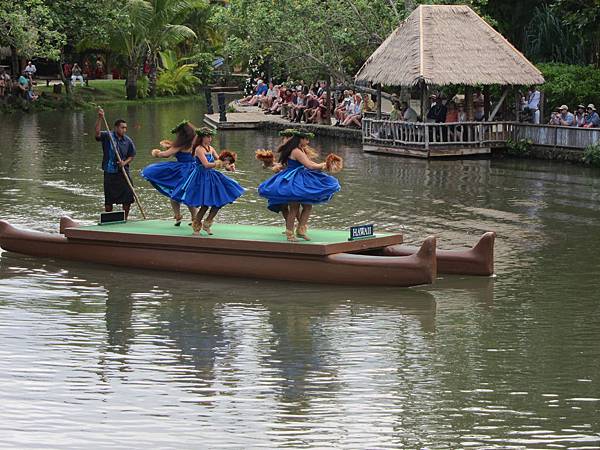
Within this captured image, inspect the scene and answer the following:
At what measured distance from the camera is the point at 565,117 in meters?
25.7

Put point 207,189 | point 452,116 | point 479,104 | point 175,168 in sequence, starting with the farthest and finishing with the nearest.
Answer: point 479,104 < point 452,116 < point 175,168 < point 207,189

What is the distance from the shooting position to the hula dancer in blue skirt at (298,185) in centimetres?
1279

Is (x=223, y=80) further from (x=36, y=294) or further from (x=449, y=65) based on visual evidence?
(x=36, y=294)

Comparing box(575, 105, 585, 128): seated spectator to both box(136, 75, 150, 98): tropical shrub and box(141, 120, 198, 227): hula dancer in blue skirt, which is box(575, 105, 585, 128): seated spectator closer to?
box(141, 120, 198, 227): hula dancer in blue skirt

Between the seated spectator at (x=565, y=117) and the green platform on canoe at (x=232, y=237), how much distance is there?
1306cm

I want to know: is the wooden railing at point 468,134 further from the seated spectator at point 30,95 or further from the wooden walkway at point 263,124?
the seated spectator at point 30,95

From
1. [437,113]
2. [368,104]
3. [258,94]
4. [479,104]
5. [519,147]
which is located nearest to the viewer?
[519,147]

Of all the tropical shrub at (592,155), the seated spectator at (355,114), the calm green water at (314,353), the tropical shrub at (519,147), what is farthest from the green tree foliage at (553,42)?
the calm green water at (314,353)

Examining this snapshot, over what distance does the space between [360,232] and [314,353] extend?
2.68 metres

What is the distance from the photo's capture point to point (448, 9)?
2688 centimetres

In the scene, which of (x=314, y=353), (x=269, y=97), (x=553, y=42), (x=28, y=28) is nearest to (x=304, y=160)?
(x=314, y=353)

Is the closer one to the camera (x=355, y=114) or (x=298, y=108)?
(x=355, y=114)

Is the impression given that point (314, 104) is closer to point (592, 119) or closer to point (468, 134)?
point (468, 134)

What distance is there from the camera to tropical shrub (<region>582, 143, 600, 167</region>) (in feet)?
78.4
